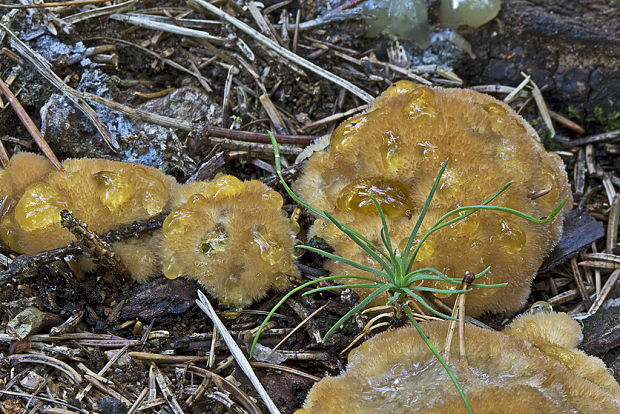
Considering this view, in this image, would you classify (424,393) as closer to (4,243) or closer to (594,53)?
(4,243)

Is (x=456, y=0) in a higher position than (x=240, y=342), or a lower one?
higher

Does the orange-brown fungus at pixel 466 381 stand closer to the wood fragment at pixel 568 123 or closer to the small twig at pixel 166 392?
the small twig at pixel 166 392

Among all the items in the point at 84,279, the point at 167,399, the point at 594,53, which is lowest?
the point at 167,399

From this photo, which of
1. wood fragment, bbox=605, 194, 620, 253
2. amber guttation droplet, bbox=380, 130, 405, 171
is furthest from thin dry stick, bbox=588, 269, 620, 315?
amber guttation droplet, bbox=380, 130, 405, 171

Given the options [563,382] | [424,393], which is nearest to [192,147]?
[424,393]

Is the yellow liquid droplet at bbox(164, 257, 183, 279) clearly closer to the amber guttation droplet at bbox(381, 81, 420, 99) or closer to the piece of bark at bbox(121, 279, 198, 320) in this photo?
the piece of bark at bbox(121, 279, 198, 320)
